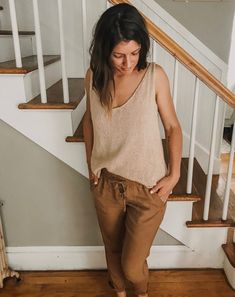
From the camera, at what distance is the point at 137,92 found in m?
1.09

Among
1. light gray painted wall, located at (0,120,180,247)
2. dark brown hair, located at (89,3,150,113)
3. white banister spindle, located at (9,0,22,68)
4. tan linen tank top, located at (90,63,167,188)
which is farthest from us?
light gray painted wall, located at (0,120,180,247)

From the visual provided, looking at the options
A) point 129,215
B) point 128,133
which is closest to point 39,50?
point 128,133

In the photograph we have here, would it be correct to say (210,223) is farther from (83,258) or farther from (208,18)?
(208,18)

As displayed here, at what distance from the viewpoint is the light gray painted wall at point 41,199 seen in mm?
1607

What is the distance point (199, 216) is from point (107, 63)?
3.68 feet

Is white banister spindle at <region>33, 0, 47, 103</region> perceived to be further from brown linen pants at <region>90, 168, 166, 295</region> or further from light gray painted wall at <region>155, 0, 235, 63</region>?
light gray painted wall at <region>155, 0, 235, 63</region>

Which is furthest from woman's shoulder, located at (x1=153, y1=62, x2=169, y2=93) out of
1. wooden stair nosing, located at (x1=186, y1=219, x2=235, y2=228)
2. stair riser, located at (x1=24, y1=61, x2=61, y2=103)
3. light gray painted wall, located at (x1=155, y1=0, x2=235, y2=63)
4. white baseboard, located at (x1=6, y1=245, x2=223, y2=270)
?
light gray painted wall, located at (x1=155, y1=0, x2=235, y2=63)

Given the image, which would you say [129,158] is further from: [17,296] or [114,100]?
[17,296]

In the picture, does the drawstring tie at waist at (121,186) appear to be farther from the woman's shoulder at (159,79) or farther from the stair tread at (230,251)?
the stair tread at (230,251)

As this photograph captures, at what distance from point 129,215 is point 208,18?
2.14 m

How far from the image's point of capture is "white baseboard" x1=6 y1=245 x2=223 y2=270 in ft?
6.00

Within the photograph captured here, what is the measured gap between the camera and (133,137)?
3.71 ft

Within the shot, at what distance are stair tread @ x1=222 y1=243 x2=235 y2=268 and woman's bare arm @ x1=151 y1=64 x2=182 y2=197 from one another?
755mm

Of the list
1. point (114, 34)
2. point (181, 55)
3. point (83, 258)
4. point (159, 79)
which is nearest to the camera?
point (114, 34)
